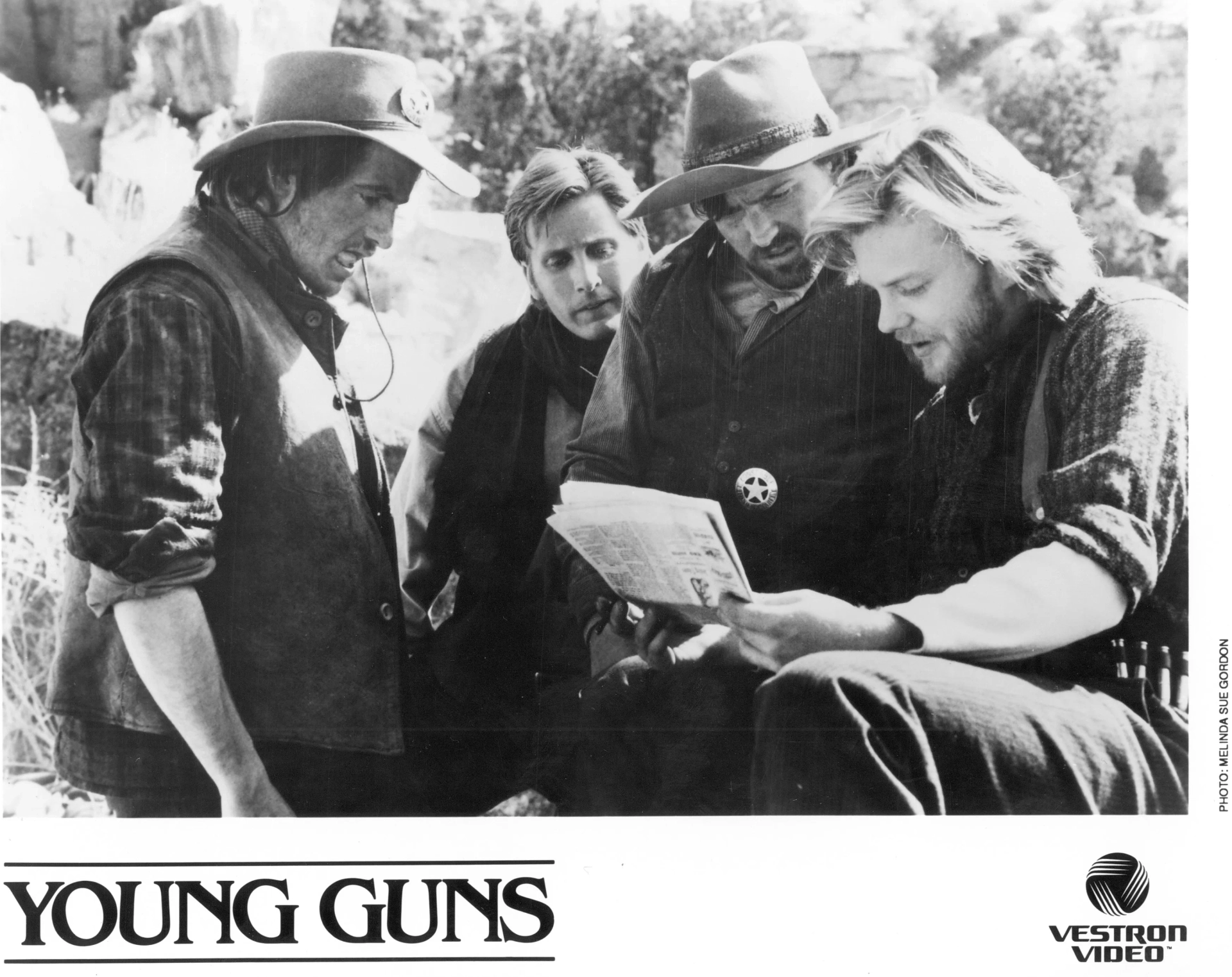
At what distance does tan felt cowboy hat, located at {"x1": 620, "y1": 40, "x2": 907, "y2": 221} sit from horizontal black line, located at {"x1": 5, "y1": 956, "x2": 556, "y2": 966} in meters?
2.45

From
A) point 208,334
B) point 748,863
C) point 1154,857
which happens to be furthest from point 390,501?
point 1154,857

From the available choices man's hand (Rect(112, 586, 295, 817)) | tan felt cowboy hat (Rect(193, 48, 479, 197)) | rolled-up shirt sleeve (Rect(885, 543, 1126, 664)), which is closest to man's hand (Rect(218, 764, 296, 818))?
man's hand (Rect(112, 586, 295, 817))

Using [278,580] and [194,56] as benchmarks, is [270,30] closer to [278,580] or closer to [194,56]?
[194,56]

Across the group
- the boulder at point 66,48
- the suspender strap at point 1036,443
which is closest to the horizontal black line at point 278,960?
the suspender strap at point 1036,443

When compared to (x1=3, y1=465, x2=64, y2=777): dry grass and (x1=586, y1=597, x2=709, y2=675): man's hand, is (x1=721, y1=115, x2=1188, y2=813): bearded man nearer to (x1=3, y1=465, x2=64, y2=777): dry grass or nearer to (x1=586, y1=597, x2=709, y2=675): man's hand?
A: (x1=586, y1=597, x2=709, y2=675): man's hand

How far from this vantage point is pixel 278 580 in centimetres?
488

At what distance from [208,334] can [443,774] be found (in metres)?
1.62

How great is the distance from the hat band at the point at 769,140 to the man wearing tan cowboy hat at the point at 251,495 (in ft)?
2.66

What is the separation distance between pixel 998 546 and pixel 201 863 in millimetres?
2750

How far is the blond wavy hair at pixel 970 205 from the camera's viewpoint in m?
4.76

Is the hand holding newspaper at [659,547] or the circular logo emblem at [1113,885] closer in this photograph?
the hand holding newspaper at [659,547]

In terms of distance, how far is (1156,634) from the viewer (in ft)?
15.9

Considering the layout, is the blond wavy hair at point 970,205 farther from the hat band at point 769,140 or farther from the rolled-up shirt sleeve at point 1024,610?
the rolled-up shirt sleeve at point 1024,610

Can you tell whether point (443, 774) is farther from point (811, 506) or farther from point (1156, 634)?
point (1156, 634)
